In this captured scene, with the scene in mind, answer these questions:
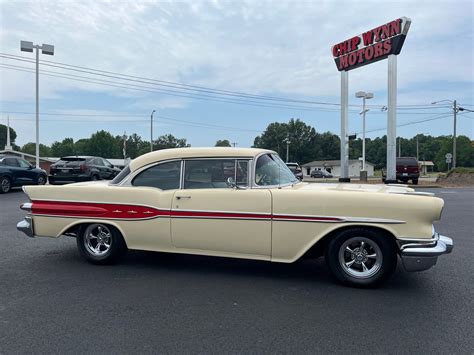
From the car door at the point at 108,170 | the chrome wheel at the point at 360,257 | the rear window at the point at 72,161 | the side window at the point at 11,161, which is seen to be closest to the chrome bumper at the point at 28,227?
the chrome wheel at the point at 360,257

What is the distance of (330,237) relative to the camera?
4629mm

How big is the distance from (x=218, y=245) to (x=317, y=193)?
1.34 metres

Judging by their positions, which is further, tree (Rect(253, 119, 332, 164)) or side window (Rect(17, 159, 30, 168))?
tree (Rect(253, 119, 332, 164))

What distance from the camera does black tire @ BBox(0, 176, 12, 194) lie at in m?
15.6

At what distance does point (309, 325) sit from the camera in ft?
11.7

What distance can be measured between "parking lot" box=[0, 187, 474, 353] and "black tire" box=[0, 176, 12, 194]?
11.4 metres

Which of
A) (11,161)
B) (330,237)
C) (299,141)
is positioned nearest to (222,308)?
(330,237)

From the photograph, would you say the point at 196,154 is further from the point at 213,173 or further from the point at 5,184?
the point at 5,184

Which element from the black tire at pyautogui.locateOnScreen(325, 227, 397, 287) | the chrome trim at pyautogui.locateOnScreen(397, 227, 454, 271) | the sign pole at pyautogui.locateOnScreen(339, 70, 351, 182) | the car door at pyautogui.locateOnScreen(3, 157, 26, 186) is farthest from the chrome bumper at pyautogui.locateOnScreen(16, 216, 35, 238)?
the sign pole at pyautogui.locateOnScreen(339, 70, 351, 182)

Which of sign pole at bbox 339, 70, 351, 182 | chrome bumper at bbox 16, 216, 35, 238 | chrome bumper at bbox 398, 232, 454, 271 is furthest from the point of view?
sign pole at bbox 339, 70, 351, 182

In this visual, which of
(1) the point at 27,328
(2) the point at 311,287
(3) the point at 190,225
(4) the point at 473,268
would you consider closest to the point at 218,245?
(3) the point at 190,225

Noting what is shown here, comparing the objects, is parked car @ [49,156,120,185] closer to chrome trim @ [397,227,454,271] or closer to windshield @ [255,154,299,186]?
windshield @ [255,154,299,186]

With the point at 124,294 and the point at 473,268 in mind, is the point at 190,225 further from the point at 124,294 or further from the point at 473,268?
the point at 473,268

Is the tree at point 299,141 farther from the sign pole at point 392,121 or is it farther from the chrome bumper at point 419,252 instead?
the chrome bumper at point 419,252
